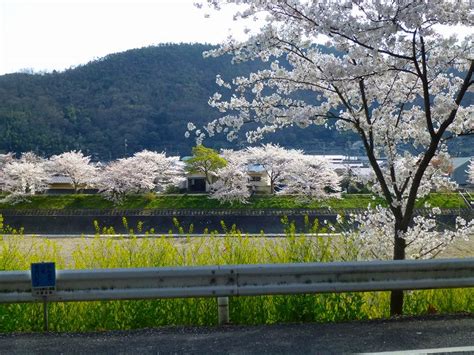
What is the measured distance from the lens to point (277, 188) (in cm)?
4644

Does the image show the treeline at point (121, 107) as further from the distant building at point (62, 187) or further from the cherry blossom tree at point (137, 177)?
the cherry blossom tree at point (137, 177)

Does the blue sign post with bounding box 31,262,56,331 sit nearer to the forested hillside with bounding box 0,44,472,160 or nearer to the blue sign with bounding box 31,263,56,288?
the blue sign with bounding box 31,263,56,288

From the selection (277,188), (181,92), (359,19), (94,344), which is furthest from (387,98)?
(181,92)

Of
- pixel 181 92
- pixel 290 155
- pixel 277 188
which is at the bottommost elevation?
pixel 277 188

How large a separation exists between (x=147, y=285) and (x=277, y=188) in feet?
137

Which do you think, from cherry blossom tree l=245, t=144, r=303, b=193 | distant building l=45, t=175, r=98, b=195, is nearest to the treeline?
distant building l=45, t=175, r=98, b=195

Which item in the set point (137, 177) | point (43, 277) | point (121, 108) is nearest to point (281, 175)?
point (137, 177)

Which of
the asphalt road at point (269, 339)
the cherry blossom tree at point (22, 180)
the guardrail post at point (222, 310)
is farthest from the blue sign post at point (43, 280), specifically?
the cherry blossom tree at point (22, 180)

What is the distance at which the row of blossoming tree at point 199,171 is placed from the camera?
132ft

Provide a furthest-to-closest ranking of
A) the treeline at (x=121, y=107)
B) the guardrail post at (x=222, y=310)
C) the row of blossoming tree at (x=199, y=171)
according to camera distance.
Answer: the treeline at (x=121, y=107)
the row of blossoming tree at (x=199, y=171)
the guardrail post at (x=222, y=310)

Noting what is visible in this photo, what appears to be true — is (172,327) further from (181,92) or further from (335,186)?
(181,92)

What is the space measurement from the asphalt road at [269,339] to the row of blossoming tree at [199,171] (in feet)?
115

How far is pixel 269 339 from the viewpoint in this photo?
172 inches

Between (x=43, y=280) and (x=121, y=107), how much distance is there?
326 feet
